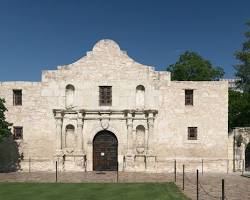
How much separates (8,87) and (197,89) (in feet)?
45.9

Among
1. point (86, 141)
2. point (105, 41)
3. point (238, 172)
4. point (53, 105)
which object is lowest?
point (238, 172)

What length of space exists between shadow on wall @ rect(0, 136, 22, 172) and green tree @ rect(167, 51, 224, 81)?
26.2 metres

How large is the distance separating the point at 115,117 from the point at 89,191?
37.2ft

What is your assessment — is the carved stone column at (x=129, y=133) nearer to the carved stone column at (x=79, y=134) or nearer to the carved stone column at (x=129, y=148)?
the carved stone column at (x=129, y=148)

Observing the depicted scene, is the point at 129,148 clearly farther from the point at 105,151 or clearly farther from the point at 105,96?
the point at 105,96

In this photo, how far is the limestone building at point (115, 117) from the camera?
2866cm

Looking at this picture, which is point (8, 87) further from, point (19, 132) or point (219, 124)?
point (219, 124)

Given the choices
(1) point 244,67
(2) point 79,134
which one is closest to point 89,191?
(2) point 79,134

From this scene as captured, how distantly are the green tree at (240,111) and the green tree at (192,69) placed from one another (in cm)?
789

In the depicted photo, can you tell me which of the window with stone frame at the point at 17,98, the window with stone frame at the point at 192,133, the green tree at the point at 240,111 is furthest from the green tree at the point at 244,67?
the window with stone frame at the point at 17,98

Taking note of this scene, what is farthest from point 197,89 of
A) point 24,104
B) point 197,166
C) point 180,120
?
point 24,104

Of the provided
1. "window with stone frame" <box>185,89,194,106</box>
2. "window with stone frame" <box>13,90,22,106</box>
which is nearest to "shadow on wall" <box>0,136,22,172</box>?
"window with stone frame" <box>13,90,22,106</box>

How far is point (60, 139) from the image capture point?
1131 inches

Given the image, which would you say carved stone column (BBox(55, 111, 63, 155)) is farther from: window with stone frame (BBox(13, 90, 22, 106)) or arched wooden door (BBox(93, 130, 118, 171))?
window with stone frame (BBox(13, 90, 22, 106))
